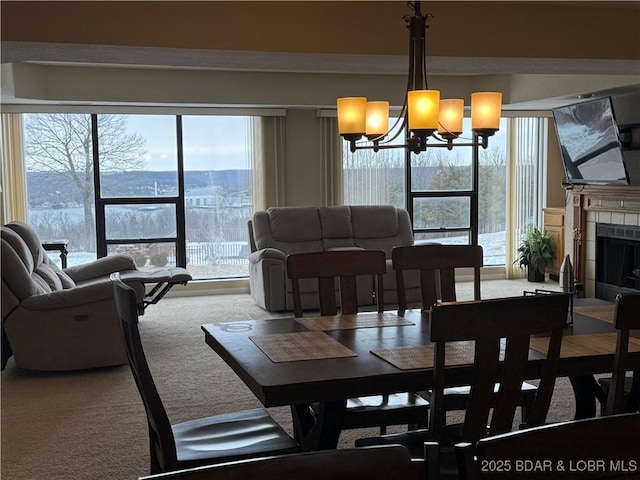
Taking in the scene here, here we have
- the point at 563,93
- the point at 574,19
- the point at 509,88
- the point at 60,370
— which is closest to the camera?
the point at 574,19

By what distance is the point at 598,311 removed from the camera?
3.38 m

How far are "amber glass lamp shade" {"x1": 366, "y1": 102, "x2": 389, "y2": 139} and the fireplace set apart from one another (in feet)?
14.8

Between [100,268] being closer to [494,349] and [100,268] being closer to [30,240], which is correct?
[30,240]

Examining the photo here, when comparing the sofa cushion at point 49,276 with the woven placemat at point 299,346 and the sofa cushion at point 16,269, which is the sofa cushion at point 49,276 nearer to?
the sofa cushion at point 16,269

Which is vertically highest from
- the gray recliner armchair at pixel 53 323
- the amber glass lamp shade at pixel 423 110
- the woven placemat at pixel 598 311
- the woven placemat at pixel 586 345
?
the amber glass lamp shade at pixel 423 110

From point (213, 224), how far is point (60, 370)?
12.0 ft

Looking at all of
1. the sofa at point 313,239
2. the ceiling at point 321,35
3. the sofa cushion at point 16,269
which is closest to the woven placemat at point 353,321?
the ceiling at point 321,35

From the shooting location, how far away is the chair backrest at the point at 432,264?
374 cm

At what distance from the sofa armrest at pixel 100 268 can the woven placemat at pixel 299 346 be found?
13.4 feet

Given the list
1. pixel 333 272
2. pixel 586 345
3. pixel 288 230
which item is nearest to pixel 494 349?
pixel 586 345

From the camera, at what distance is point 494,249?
9406 mm

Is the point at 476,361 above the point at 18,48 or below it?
below

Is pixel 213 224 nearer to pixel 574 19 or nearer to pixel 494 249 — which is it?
pixel 494 249

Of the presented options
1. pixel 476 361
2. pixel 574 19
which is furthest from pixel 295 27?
pixel 476 361
